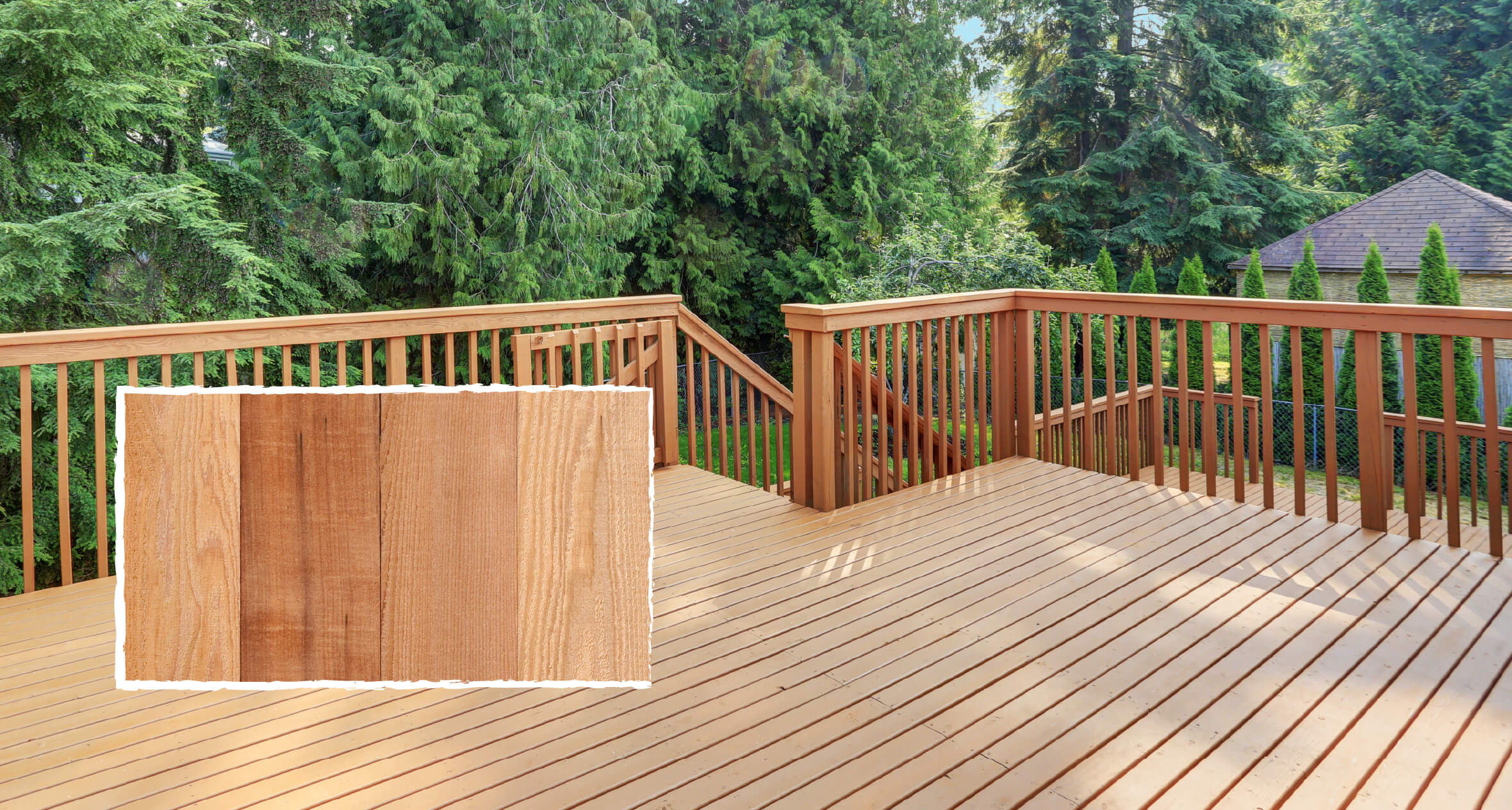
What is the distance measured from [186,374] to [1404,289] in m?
18.2

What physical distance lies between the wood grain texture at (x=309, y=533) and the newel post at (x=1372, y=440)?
11.6 feet

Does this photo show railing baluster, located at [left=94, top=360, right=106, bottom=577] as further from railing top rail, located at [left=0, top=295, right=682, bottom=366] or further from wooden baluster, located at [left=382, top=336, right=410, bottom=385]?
wooden baluster, located at [left=382, top=336, right=410, bottom=385]

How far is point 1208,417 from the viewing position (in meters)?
4.14

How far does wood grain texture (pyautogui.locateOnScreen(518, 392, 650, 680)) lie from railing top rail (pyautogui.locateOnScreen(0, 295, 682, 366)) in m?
2.54

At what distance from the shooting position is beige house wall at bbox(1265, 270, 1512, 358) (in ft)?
52.5

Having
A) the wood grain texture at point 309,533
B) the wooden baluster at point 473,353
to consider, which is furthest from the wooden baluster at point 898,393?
the wood grain texture at point 309,533

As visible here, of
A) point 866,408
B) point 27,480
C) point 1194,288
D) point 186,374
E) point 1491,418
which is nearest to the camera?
point 27,480

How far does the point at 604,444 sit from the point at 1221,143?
22.1m

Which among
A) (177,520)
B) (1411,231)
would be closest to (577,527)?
(177,520)

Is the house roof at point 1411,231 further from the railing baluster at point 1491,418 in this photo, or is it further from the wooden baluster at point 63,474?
the wooden baluster at point 63,474

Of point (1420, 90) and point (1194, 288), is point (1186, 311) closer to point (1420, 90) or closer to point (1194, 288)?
point (1194, 288)

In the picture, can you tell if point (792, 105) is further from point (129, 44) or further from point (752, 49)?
point (129, 44)

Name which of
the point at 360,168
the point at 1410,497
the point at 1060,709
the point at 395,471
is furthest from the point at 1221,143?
the point at 395,471

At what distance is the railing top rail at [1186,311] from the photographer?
3344mm
